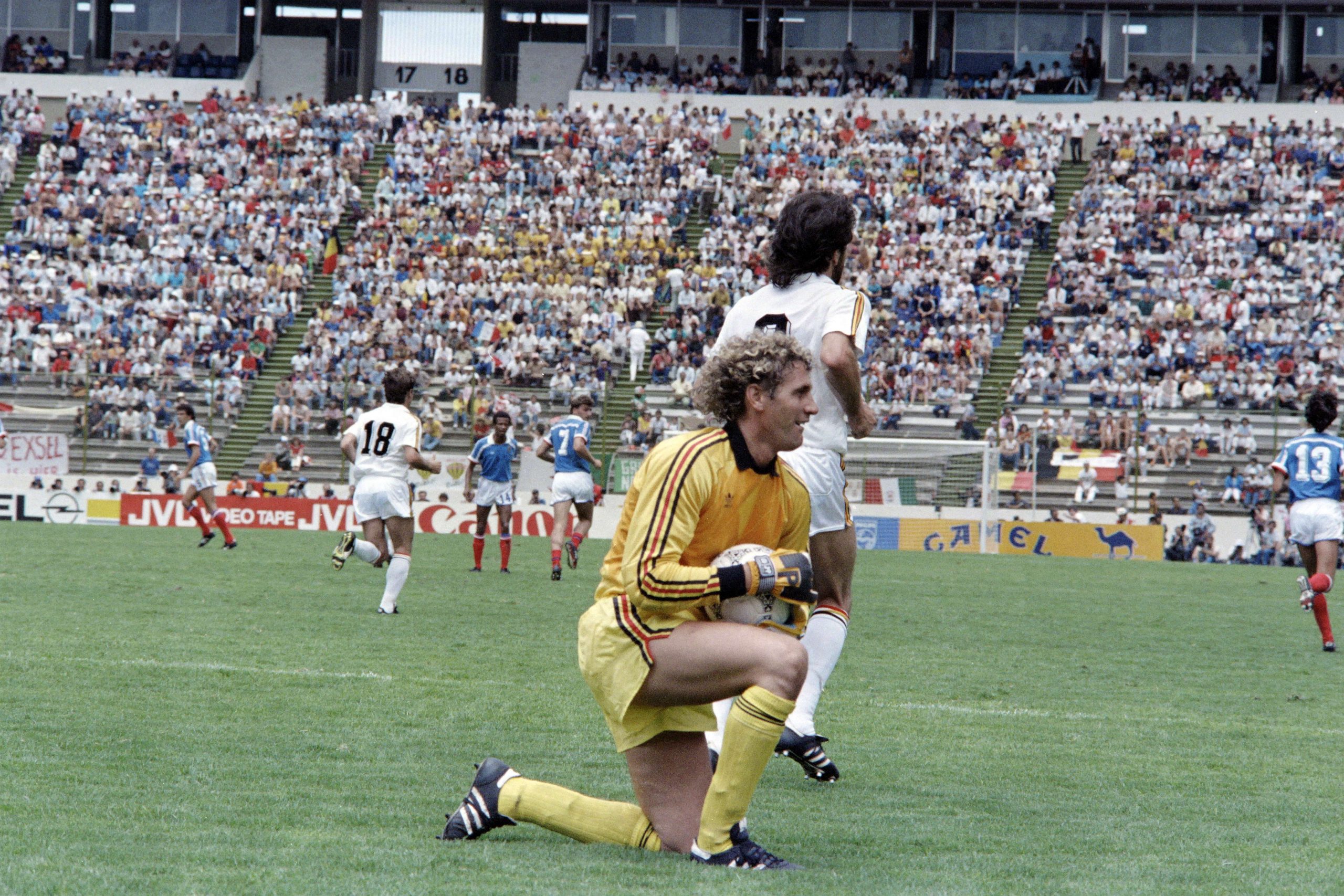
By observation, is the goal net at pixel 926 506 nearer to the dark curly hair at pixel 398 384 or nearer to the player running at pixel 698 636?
the dark curly hair at pixel 398 384

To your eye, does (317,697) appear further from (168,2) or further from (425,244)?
(168,2)

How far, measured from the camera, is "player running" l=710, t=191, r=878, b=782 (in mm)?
6184

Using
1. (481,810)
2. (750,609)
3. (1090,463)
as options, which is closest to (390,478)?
(481,810)

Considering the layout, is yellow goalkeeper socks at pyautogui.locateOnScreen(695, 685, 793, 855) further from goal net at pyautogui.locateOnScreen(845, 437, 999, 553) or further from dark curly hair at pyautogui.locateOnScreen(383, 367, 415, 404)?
goal net at pyautogui.locateOnScreen(845, 437, 999, 553)

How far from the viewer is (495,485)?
62.2 ft

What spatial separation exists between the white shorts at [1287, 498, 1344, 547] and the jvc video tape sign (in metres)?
40.4

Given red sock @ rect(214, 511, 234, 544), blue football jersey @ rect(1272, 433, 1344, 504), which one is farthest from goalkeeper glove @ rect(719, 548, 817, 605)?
red sock @ rect(214, 511, 234, 544)

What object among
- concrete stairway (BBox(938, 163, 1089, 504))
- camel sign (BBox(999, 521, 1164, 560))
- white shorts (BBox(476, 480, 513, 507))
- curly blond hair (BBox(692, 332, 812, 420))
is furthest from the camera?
concrete stairway (BBox(938, 163, 1089, 504))

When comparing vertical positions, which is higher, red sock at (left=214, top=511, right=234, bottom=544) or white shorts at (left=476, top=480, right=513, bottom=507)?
white shorts at (left=476, top=480, right=513, bottom=507)

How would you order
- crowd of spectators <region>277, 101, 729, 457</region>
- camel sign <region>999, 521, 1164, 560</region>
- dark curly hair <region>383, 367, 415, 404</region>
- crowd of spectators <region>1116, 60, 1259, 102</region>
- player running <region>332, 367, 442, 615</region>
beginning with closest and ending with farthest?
dark curly hair <region>383, 367, 415, 404</region>
player running <region>332, 367, 442, 615</region>
camel sign <region>999, 521, 1164, 560</region>
crowd of spectators <region>277, 101, 729, 457</region>
crowd of spectators <region>1116, 60, 1259, 102</region>

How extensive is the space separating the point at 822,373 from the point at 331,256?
111 ft

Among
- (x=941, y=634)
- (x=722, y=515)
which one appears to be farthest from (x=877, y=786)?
(x=941, y=634)

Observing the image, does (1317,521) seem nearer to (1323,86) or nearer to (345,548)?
(345,548)

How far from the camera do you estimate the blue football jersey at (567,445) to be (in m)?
18.2
